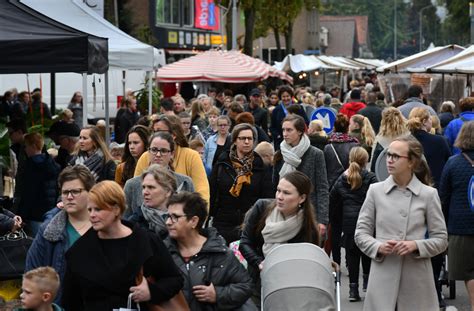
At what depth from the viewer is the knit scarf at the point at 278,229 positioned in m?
7.43

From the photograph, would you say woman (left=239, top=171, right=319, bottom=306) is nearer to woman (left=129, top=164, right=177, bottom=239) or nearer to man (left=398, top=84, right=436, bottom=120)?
woman (left=129, top=164, right=177, bottom=239)

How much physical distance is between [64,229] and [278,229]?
1.41m

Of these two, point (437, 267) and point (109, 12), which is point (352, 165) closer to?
point (437, 267)

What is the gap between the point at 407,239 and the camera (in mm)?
8172

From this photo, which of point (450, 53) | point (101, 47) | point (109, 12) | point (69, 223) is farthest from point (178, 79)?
point (69, 223)

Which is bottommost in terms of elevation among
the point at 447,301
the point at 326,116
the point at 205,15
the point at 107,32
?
the point at 447,301

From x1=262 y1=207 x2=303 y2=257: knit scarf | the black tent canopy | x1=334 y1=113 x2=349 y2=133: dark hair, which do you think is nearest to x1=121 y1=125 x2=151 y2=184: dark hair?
the black tent canopy

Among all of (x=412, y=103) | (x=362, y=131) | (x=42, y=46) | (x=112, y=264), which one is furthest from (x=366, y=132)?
(x=112, y=264)

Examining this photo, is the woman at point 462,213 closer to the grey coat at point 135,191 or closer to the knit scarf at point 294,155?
the knit scarf at point 294,155

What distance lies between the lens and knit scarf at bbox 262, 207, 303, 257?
7.43 metres

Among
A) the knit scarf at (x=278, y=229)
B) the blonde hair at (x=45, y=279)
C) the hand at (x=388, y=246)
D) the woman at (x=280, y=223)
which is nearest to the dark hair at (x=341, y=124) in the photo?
the hand at (x=388, y=246)

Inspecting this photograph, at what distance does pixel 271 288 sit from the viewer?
685 centimetres

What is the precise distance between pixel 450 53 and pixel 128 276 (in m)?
24.4

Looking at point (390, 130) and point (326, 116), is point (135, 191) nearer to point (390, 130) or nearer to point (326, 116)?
point (390, 130)
